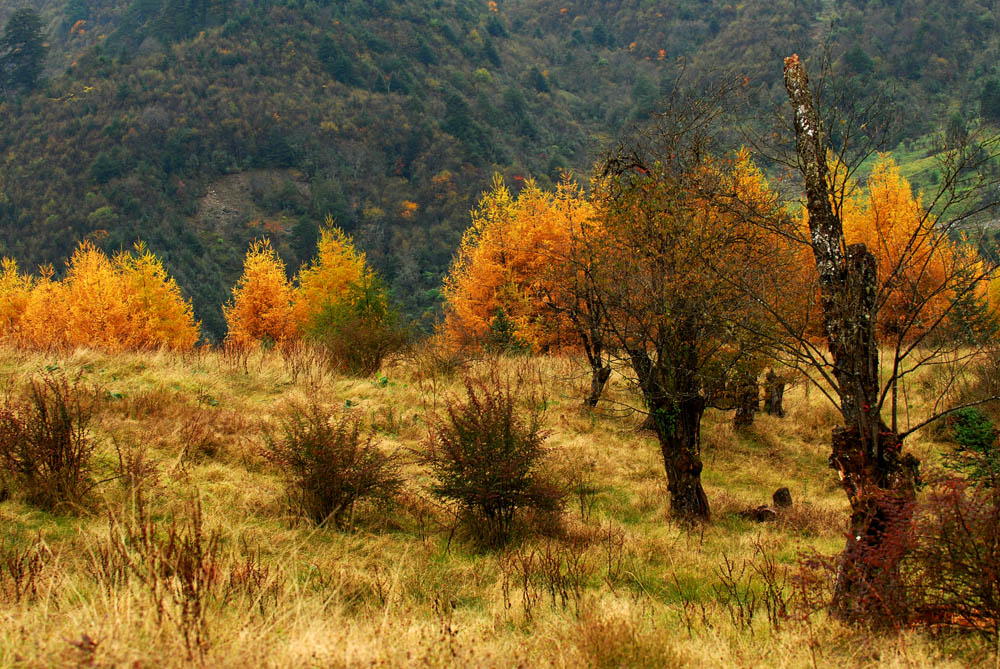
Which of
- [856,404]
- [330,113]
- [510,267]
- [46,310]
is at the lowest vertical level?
[856,404]

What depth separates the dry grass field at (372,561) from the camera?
288 centimetres

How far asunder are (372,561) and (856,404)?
386 centimetres

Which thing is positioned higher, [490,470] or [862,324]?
[862,324]

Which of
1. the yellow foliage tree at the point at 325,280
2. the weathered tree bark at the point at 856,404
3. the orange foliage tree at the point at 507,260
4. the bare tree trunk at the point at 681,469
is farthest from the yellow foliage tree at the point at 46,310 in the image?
the weathered tree bark at the point at 856,404

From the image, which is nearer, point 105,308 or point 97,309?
point 97,309

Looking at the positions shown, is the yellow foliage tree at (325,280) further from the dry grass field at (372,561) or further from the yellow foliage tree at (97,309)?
the dry grass field at (372,561)

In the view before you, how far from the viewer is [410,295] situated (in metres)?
65.5

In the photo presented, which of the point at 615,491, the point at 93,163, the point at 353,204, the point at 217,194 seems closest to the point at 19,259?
the point at 93,163

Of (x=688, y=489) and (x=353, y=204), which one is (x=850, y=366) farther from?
(x=353, y=204)

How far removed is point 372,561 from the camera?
502 centimetres

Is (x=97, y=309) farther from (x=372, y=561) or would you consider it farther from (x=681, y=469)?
(x=681, y=469)

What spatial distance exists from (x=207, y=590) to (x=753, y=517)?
7139 mm

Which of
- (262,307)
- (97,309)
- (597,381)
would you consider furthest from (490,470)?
(262,307)

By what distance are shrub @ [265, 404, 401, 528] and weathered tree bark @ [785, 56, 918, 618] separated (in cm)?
399
